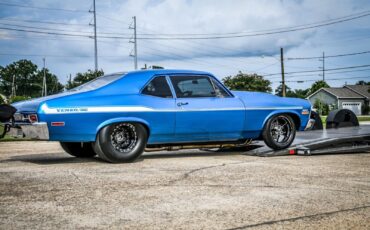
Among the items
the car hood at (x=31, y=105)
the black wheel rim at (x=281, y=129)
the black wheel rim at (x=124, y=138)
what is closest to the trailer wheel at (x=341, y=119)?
the black wheel rim at (x=281, y=129)

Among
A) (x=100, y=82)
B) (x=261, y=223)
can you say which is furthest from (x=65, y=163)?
(x=261, y=223)

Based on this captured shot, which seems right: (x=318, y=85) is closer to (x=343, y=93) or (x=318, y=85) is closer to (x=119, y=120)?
(x=343, y=93)

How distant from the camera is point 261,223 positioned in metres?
3.44

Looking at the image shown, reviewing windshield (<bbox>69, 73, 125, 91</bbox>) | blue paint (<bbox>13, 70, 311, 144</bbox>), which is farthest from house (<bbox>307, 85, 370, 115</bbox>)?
windshield (<bbox>69, 73, 125, 91</bbox>)

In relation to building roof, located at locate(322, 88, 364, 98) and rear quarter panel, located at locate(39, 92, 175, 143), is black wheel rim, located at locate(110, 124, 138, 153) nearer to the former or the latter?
rear quarter panel, located at locate(39, 92, 175, 143)

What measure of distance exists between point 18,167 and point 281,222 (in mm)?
4157

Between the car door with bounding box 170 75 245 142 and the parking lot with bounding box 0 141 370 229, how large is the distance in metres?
0.80

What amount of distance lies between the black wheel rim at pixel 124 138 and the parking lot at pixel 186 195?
30 cm

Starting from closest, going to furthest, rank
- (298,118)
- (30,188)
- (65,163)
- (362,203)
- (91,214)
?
(91,214)
(362,203)
(30,188)
(65,163)
(298,118)

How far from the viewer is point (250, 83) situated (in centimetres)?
8381

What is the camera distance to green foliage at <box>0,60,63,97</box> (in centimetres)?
17400

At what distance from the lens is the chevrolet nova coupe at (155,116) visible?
259 inches

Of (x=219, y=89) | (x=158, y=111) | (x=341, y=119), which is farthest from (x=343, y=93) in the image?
(x=158, y=111)

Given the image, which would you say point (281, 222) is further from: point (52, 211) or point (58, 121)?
point (58, 121)
